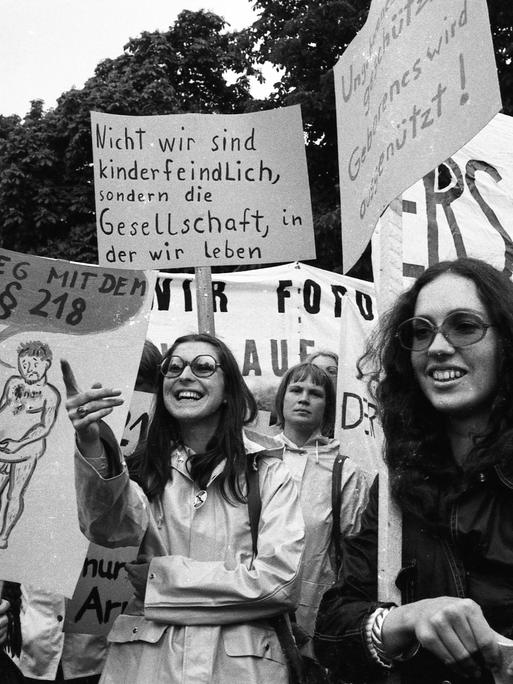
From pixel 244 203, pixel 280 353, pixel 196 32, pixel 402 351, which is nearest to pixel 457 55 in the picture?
pixel 402 351

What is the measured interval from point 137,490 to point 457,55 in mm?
1326

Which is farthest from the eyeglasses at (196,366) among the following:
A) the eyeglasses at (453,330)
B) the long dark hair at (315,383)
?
the long dark hair at (315,383)

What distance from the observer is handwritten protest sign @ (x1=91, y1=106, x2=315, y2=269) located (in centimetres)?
348

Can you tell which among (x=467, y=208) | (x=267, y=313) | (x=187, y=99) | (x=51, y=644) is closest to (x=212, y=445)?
(x=51, y=644)

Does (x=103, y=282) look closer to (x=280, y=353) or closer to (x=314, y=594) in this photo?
(x=314, y=594)

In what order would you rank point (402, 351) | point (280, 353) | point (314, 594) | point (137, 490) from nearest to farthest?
point (402, 351) → point (137, 490) → point (314, 594) → point (280, 353)

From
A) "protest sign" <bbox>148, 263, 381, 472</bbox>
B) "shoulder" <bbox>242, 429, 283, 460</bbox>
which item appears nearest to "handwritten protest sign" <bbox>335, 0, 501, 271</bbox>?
"shoulder" <bbox>242, 429, 283, 460</bbox>

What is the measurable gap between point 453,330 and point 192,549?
1022mm

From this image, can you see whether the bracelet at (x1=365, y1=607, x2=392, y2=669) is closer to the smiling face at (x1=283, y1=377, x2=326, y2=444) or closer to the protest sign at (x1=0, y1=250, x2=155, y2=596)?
the protest sign at (x1=0, y1=250, x2=155, y2=596)

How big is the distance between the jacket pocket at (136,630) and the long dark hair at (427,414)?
0.85 metres

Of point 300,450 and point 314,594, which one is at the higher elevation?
point 300,450

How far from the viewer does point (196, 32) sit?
2148cm

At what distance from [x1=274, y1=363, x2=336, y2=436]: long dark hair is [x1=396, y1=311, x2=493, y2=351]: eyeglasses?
1.92 m

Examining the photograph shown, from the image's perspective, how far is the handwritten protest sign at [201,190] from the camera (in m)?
3.48
